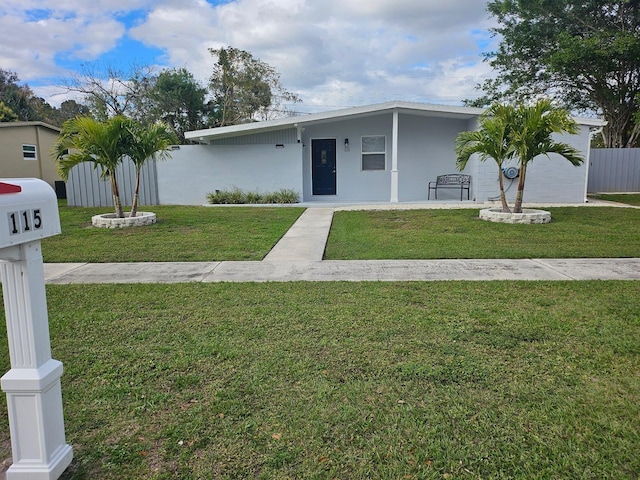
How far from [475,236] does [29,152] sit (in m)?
20.7

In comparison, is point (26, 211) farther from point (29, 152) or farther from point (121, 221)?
point (29, 152)

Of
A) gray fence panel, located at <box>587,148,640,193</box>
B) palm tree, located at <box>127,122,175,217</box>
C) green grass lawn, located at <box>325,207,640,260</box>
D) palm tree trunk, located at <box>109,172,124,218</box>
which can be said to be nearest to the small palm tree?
green grass lawn, located at <box>325,207,640,260</box>

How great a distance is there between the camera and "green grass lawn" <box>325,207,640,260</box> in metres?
6.90

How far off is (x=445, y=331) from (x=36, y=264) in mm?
2946

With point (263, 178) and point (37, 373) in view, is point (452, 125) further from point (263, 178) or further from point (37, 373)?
point (37, 373)

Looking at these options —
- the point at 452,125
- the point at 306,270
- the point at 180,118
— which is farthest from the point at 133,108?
the point at 306,270

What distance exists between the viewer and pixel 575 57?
751 inches

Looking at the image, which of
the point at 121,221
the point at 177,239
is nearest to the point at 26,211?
the point at 177,239

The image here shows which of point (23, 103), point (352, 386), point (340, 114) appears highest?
point (23, 103)

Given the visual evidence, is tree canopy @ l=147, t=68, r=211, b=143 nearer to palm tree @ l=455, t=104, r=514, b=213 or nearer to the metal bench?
the metal bench

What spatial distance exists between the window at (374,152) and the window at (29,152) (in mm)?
15525

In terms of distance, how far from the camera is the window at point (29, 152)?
20516 millimetres

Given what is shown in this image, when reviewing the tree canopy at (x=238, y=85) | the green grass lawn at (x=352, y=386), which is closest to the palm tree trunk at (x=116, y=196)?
the green grass lawn at (x=352, y=386)

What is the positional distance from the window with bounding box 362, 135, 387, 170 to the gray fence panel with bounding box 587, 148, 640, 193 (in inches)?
360
